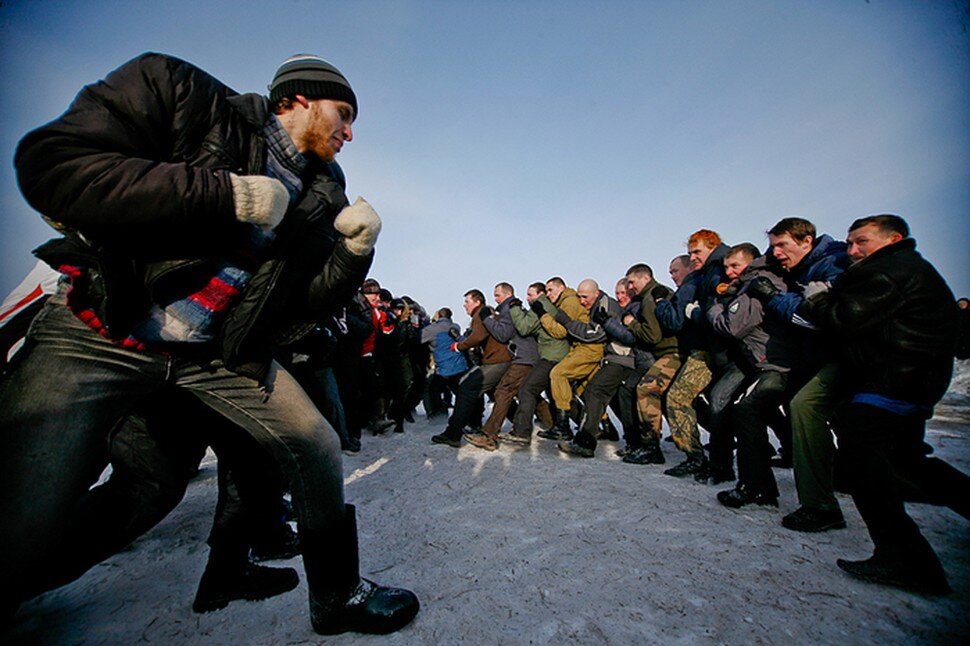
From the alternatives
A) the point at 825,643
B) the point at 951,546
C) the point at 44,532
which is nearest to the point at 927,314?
→ the point at 951,546

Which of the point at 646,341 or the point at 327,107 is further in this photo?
the point at 646,341

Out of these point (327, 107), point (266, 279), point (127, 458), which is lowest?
point (127, 458)

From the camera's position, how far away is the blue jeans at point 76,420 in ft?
3.93

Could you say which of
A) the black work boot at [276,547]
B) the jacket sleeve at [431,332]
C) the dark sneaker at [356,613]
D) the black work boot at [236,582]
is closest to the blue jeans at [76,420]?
the dark sneaker at [356,613]

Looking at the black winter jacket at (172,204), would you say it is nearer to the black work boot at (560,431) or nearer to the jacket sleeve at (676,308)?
the jacket sleeve at (676,308)

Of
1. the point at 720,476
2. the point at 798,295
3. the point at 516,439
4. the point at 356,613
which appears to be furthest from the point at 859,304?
the point at 516,439

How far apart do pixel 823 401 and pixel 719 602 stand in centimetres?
178

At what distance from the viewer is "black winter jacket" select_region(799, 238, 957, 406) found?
2.29m

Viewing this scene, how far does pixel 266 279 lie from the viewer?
1.53 meters

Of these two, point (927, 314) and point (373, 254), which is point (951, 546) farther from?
point (373, 254)

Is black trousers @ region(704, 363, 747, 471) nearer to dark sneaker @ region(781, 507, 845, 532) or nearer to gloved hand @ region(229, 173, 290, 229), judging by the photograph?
dark sneaker @ region(781, 507, 845, 532)

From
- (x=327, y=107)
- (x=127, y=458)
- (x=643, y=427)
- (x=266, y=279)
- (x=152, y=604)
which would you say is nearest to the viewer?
(x=266, y=279)

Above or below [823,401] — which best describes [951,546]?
below

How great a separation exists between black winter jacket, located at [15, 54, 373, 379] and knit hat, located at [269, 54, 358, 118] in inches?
6.2
